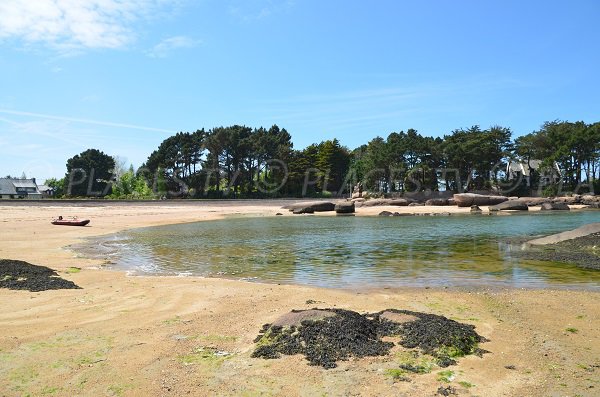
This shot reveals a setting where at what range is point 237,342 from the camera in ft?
18.8

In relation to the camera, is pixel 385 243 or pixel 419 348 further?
pixel 385 243

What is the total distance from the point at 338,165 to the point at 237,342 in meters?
82.5

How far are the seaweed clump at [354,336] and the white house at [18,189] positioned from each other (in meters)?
101

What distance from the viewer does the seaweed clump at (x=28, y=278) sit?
8750mm

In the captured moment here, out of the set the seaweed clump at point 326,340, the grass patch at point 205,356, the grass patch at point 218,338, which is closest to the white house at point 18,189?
the grass patch at point 218,338

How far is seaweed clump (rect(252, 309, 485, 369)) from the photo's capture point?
17.0 feet

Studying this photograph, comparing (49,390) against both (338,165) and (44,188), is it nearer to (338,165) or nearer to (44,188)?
(338,165)

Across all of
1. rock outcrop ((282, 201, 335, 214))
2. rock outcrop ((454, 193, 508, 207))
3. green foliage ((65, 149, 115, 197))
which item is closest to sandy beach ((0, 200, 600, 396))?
rock outcrop ((282, 201, 335, 214))

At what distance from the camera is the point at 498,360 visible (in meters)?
5.03

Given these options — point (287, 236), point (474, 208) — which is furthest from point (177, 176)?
point (287, 236)

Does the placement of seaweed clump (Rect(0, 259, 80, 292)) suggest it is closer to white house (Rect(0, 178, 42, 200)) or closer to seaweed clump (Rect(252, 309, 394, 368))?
seaweed clump (Rect(252, 309, 394, 368))

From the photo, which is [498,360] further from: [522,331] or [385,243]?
[385,243]

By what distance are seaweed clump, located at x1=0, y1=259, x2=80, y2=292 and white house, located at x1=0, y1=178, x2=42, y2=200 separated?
94043 mm

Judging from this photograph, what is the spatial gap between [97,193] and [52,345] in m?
90.7
